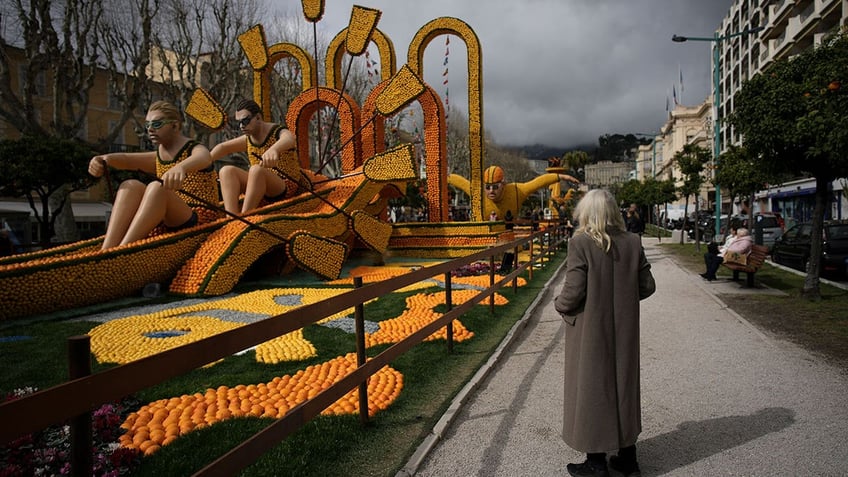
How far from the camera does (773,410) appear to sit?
153 inches

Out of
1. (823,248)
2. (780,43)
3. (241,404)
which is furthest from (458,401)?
(780,43)

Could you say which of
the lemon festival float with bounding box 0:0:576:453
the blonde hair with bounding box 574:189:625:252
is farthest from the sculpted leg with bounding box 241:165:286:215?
the blonde hair with bounding box 574:189:625:252

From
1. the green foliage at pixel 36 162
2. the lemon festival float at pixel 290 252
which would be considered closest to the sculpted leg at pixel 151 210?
the lemon festival float at pixel 290 252

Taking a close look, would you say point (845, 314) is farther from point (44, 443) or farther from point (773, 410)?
point (44, 443)

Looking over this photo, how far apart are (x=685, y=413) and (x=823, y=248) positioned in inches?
381

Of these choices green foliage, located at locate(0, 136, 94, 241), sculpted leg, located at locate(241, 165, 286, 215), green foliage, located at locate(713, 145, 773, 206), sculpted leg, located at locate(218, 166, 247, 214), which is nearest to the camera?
sculpted leg, located at locate(218, 166, 247, 214)

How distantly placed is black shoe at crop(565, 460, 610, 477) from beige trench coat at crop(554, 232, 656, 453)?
135 millimetres

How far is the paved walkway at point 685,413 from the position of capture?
122 inches

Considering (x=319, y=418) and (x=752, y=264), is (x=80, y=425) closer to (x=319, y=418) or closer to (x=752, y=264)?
(x=319, y=418)

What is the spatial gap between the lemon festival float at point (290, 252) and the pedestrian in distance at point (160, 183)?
327 mm

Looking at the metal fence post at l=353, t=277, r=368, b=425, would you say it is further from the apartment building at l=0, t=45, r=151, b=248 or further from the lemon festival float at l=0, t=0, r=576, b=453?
the apartment building at l=0, t=45, r=151, b=248

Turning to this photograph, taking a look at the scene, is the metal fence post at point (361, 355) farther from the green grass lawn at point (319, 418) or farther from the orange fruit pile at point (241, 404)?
the orange fruit pile at point (241, 404)

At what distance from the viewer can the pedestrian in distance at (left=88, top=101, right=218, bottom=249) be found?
25.6 feet

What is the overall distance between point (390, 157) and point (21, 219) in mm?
19328
